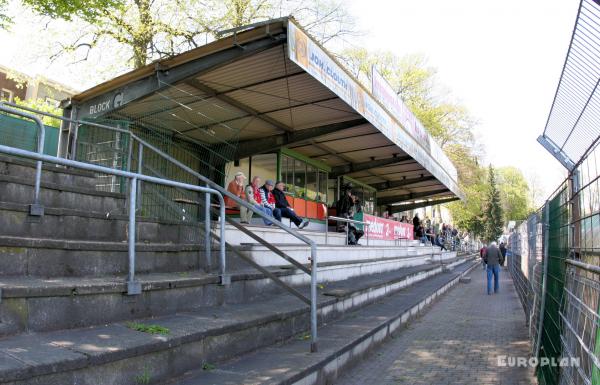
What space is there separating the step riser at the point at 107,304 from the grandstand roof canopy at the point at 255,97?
13.8ft

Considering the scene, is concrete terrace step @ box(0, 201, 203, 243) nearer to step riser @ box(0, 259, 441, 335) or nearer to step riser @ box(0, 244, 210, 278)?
step riser @ box(0, 244, 210, 278)

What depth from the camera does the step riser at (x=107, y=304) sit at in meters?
3.34

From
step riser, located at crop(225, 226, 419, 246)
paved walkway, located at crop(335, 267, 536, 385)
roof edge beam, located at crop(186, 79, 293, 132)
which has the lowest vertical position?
paved walkway, located at crop(335, 267, 536, 385)

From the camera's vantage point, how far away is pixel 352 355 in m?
5.79

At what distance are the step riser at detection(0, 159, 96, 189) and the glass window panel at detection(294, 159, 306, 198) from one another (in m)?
10.2

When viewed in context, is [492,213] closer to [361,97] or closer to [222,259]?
[361,97]

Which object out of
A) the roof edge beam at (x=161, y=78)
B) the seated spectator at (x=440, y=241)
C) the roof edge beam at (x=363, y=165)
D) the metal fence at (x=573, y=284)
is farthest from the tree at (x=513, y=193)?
the metal fence at (x=573, y=284)

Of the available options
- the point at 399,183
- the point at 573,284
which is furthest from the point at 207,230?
the point at 399,183

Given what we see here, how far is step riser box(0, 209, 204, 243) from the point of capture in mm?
4453

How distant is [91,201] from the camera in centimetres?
592

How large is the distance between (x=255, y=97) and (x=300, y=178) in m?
6.80

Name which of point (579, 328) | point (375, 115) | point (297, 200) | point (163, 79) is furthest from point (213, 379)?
point (297, 200)

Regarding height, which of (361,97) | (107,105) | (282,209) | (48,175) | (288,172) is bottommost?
(282,209)

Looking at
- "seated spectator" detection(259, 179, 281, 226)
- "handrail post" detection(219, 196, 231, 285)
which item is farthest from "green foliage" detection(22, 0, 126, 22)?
"handrail post" detection(219, 196, 231, 285)
